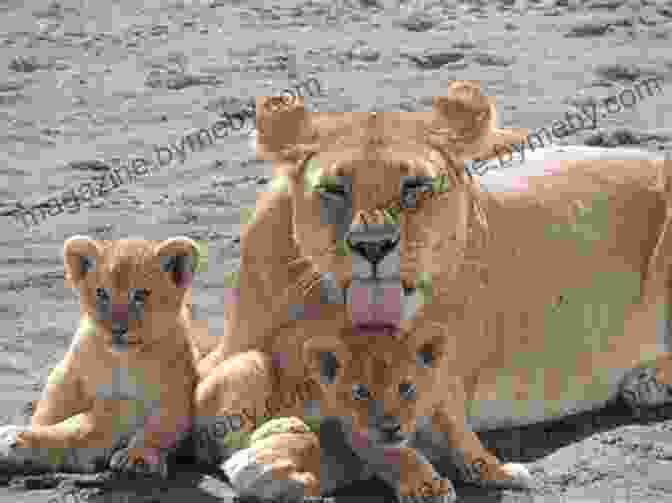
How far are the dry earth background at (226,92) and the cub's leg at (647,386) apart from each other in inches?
2.0

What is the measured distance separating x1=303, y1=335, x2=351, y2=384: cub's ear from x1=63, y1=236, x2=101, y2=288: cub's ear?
2.55ft

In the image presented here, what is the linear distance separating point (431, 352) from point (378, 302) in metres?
0.25

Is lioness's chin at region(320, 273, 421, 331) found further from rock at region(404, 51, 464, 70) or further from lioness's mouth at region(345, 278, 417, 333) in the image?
rock at region(404, 51, 464, 70)

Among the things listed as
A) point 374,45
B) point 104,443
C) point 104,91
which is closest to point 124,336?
point 104,443

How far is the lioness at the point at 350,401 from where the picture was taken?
5418 mm

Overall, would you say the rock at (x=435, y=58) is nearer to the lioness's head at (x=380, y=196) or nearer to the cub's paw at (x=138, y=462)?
the lioness's head at (x=380, y=196)

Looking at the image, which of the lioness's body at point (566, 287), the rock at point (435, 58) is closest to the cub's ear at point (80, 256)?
the lioness's body at point (566, 287)

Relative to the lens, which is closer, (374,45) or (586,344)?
(586,344)

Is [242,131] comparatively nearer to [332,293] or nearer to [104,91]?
[104,91]

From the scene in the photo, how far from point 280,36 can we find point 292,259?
6594 millimetres

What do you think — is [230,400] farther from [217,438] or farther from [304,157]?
[304,157]

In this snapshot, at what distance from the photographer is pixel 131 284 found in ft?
19.0

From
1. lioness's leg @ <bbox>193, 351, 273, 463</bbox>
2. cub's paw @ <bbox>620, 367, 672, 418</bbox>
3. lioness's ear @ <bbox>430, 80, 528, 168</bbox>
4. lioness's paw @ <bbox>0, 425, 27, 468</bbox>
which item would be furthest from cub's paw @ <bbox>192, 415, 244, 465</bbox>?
cub's paw @ <bbox>620, 367, 672, 418</bbox>

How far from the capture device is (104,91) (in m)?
11.4
